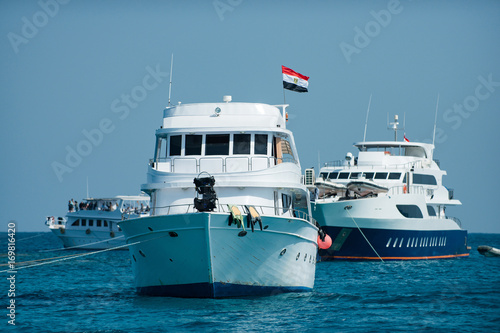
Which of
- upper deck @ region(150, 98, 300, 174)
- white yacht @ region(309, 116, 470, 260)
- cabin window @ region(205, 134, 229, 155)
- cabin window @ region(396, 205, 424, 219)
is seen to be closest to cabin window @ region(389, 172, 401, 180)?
white yacht @ region(309, 116, 470, 260)

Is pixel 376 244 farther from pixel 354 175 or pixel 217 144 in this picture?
pixel 217 144

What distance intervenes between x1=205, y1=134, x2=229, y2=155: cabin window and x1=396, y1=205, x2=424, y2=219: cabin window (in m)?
25.9

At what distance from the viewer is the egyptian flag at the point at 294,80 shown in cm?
3300

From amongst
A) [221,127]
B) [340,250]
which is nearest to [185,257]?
[221,127]

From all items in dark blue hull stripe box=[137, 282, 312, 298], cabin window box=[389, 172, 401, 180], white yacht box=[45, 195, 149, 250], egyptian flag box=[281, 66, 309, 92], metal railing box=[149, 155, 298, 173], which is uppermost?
egyptian flag box=[281, 66, 309, 92]

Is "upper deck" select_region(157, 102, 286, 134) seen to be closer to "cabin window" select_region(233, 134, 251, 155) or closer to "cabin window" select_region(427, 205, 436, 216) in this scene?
"cabin window" select_region(233, 134, 251, 155)

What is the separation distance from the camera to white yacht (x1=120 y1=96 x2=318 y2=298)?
79.7ft

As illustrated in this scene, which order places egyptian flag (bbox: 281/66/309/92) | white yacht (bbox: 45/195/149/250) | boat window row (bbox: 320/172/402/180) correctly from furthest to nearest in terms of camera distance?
white yacht (bbox: 45/195/149/250) → boat window row (bbox: 320/172/402/180) → egyptian flag (bbox: 281/66/309/92)

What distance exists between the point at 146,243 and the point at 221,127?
200 inches

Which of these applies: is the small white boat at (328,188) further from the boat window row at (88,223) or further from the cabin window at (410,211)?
the boat window row at (88,223)

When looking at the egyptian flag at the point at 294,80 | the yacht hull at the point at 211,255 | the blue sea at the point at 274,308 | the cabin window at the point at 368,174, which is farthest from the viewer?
the cabin window at the point at 368,174

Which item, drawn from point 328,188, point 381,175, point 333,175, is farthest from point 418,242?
point 333,175

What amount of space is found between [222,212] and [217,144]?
3.71 meters

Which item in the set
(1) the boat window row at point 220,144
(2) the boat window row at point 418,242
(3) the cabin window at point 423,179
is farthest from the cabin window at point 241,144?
(3) the cabin window at point 423,179
